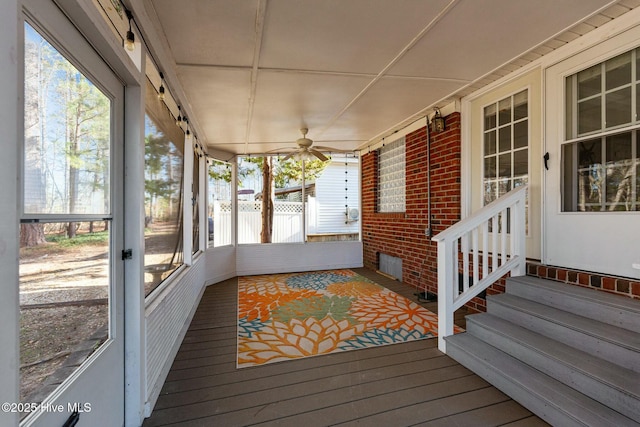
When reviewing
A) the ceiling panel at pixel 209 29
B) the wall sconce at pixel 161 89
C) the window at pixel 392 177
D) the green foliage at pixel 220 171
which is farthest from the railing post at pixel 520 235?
the green foliage at pixel 220 171

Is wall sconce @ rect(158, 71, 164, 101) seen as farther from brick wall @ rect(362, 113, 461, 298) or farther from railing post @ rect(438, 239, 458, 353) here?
brick wall @ rect(362, 113, 461, 298)

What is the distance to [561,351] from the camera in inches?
72.7

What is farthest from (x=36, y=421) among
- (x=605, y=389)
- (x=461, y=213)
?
(x=461, y=213)

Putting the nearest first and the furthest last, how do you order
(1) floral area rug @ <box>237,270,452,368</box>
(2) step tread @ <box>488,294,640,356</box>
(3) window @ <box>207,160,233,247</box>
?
(2) step tread @ <box>488,294,640,356</box>
(1) floral area rug @ <box>237,270,452,368</box>
(3) window @ <box>207,160,233,247</box>

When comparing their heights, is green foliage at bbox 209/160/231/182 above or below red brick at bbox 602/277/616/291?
above

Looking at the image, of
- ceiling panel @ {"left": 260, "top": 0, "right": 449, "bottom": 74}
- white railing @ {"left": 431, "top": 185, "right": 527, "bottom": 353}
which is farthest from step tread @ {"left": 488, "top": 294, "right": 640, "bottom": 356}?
ceiling panel @ {"left": 260, "top": 0, "right": 449, "bottom": 74}

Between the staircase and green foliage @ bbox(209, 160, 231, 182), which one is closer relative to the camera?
the staircase

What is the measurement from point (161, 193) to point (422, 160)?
134 inches

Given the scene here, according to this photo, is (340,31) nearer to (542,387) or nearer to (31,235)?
(31,235)

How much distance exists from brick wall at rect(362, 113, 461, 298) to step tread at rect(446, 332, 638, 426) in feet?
5.53

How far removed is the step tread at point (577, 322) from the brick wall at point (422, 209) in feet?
4.17

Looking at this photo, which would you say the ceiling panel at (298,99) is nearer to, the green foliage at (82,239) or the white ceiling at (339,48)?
the white ceiling at (339,48)

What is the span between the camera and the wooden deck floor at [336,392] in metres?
1.68

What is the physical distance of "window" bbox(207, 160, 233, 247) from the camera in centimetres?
498
